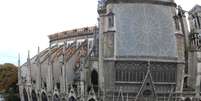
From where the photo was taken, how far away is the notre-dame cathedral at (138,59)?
56.5 m

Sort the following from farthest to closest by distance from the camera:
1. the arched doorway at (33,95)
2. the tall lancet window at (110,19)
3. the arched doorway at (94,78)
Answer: the arched doorway at (33,95)
the arched doorway at (94,78)
the tall lancet window at (110,19)

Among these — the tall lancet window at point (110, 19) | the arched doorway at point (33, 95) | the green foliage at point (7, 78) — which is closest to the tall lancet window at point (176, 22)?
the tall lancet window at point (110, 19)

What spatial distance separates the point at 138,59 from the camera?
185 feet

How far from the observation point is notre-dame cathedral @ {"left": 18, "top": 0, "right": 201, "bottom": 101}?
56500 millimetres

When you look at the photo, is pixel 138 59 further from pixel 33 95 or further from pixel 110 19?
pixel 33 95

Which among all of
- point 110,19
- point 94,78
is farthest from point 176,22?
point 94,78

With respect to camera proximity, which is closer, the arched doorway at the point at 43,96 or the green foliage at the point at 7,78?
the arched doorway at the point at 43,96

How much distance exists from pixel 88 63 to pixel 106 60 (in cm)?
466

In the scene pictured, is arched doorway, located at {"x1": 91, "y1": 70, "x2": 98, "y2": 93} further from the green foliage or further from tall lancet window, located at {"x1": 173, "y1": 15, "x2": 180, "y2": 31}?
the green foliage

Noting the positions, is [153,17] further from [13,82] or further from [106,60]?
[13,82]

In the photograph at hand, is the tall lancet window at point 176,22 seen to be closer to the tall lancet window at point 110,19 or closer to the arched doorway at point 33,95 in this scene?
the tall lancet window at point 110,19

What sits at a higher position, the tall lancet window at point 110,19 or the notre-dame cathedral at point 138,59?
the tall lancet window at point 110,19

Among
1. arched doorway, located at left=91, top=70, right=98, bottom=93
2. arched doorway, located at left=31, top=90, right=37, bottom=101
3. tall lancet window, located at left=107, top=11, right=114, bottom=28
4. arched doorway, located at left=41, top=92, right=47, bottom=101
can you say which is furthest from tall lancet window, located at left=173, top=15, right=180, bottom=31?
arched doorway, located at left=31, top=90, right=37, bottom=101

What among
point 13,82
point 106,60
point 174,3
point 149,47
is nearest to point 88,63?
point 106,60
